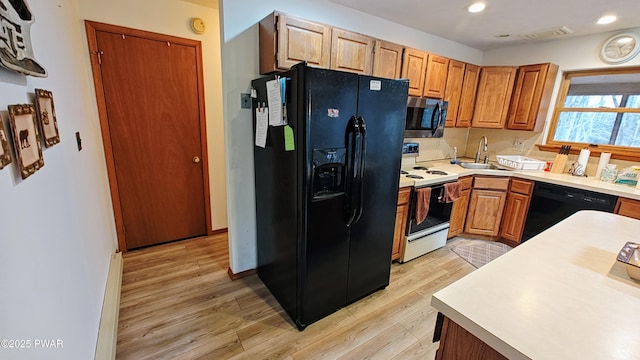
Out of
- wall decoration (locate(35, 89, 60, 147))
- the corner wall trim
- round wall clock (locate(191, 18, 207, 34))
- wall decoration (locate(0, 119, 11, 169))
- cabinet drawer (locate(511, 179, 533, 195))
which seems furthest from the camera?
Result: cabinet drawer (locate(511, 179, 533, 195))

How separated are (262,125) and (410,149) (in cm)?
200

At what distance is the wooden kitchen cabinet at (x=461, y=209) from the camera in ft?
10.2

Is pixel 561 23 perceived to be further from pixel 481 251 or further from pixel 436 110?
pixel 481 251

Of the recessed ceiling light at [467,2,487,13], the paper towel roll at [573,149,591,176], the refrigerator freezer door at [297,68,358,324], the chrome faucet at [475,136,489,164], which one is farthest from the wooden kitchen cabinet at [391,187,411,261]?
the paper towel roll at [573,149,591,176]

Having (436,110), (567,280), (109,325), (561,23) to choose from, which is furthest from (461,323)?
(561,23)

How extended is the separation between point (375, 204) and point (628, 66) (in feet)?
10.3

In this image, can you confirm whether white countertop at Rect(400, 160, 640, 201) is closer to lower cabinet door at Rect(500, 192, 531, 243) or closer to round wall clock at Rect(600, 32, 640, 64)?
lower cabinet door at Rect(500, 192, 531, 243)

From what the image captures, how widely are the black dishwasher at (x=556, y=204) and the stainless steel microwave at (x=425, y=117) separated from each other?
127 centimetres

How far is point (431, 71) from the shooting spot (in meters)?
2.92

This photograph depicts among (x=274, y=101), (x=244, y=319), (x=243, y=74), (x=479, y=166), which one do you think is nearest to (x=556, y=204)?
(x=479, y=166)

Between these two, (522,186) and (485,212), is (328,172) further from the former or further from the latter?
(522,186)

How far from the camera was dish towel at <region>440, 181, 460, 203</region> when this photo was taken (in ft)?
9.05

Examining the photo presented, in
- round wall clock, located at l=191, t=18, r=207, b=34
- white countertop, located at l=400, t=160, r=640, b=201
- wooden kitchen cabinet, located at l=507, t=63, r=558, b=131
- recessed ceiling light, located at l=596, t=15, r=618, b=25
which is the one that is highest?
recessed ceiling light, located at l=596, t=15, r=618, b=25

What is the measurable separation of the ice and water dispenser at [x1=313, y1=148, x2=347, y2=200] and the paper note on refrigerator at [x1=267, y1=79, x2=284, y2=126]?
356 millimetres
